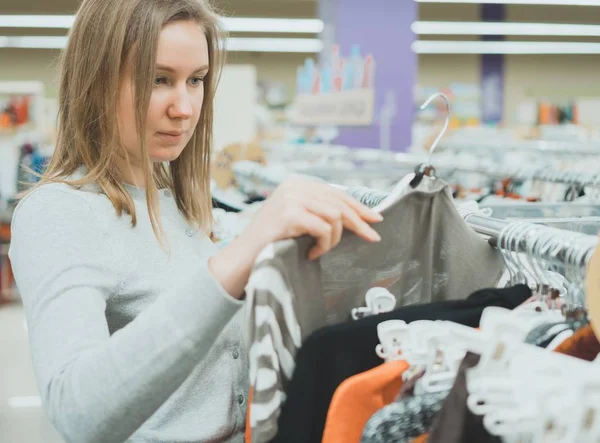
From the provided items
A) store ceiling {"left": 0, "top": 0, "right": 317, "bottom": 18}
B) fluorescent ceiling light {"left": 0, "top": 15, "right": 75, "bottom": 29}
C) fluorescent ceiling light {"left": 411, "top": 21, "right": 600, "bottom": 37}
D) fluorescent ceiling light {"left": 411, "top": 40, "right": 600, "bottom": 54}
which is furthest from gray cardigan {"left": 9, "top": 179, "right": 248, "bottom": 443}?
fluorescent ceiling light {"left": 411, "top": 40, "right": 600, "bottom": 54}

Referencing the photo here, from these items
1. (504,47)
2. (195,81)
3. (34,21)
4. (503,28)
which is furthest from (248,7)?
(195,81)

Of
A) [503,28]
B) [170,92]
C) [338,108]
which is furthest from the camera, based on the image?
[503,28]

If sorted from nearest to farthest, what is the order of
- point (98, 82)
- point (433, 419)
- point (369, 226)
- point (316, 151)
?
1. point (433, 419)
2. point (369, 226)
3. point (98, 82)
4. point (316, 151)

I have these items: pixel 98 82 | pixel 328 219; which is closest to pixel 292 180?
pixel 328 219

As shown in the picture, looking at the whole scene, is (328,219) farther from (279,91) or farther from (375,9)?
(279,91)

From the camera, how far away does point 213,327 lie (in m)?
0.74

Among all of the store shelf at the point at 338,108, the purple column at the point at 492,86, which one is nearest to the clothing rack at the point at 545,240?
the store shelf at the point at 338,108

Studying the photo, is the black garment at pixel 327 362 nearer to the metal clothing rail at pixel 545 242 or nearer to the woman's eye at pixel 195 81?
the metal clothing rail at pixel 545 242

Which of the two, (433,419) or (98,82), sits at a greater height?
(98,82)

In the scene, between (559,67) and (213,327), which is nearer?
(213,327)

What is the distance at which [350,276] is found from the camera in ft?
2.89

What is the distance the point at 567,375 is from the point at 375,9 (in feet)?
19.2

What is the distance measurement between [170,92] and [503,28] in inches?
471

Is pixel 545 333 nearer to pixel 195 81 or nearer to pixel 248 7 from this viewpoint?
pixel 195 81
